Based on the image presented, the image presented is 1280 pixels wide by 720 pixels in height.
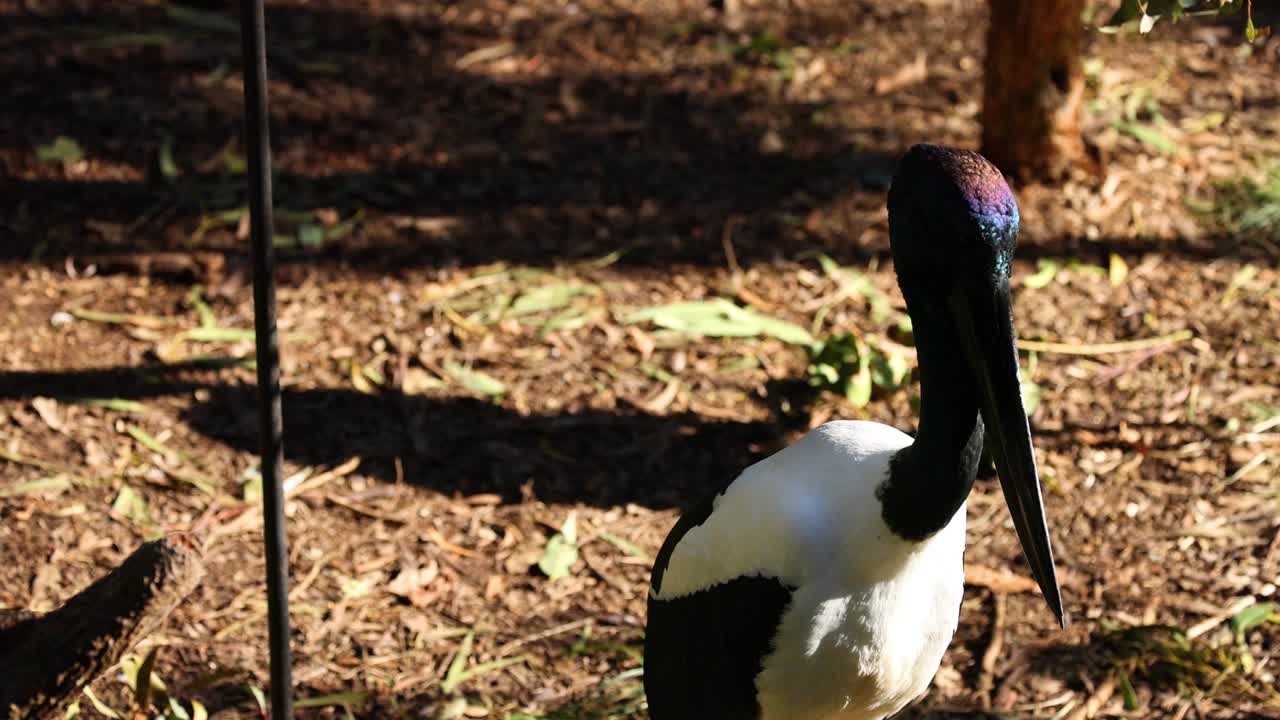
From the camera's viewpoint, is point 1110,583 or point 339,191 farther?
point 339,191

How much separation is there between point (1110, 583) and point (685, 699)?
1529mm

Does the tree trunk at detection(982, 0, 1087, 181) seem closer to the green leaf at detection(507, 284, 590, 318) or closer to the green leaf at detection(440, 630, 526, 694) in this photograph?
the green leaf at detection(507, 284, 590, 318)

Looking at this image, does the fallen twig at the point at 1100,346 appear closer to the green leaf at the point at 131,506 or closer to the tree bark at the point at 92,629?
the green leaf at the point at 131,506

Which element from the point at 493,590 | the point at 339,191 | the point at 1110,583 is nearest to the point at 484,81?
the point at 339,191

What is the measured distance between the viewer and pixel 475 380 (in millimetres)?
4418

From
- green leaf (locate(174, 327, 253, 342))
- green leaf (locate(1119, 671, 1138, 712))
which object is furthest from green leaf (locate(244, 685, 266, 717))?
green leaf (locate(1119, 671, 1138, 712))

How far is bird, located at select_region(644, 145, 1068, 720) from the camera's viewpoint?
2168 millimetres

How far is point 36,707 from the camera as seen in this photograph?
2.78 metres

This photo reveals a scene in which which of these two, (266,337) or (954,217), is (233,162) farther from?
(954,217)

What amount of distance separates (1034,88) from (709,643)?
3.09m

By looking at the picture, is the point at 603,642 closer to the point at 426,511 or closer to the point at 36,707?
the point at 426,511

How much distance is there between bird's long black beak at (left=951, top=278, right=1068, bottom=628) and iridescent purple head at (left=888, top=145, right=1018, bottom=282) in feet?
0.16

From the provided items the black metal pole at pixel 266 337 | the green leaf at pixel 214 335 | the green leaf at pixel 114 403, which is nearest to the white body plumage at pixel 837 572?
the black metal pole at pixel 266 337

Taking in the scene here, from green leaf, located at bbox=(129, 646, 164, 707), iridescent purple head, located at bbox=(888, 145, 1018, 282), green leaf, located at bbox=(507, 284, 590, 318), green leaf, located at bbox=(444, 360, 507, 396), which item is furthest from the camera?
green leaf, located at bbox=(507, 284, 590, 318)
